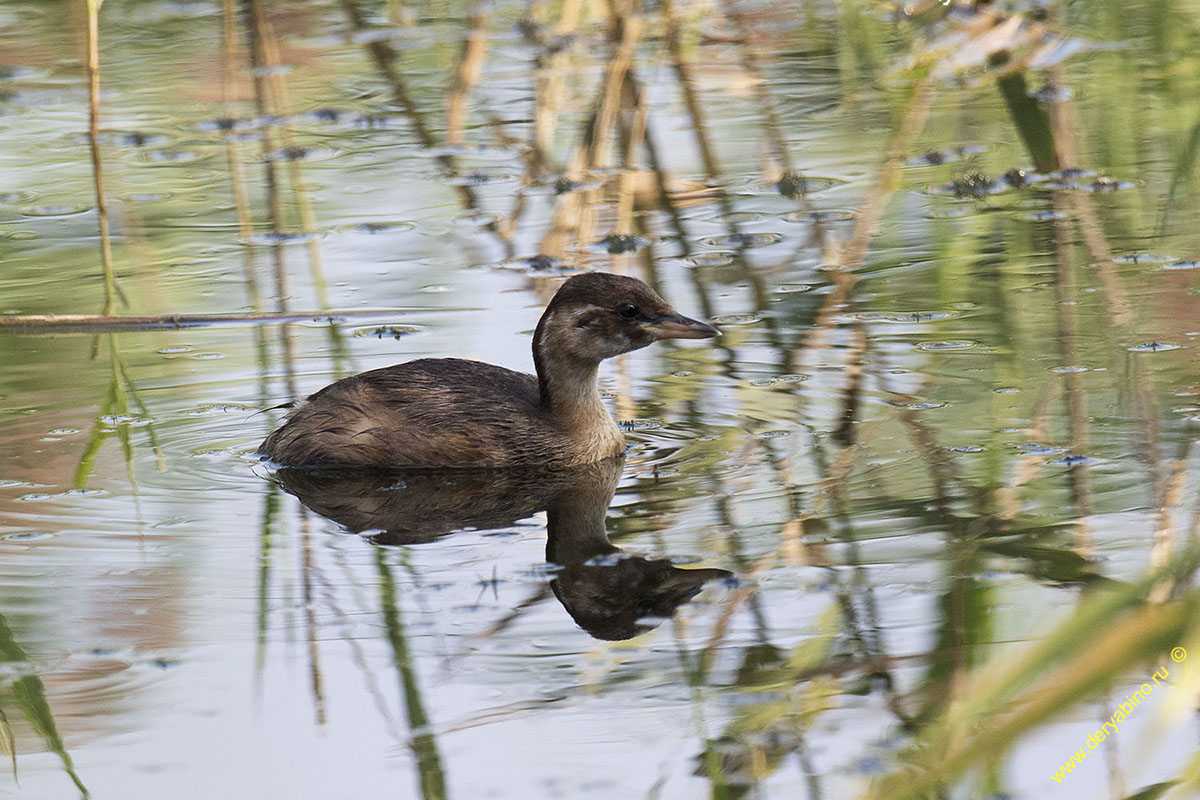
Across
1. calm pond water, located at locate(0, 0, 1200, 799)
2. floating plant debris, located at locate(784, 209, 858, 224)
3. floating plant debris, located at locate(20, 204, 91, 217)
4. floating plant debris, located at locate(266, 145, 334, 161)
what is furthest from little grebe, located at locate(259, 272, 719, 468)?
floating plant debris, located at locate(266, 145, 334, 161)

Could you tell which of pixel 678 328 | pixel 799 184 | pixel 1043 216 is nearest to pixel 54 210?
pixel 799 184

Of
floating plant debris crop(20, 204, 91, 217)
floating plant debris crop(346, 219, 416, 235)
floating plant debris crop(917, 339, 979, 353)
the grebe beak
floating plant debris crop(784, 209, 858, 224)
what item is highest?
the grebe beak

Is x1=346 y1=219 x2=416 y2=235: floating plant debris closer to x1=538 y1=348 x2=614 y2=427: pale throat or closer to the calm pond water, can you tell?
the calm pond water

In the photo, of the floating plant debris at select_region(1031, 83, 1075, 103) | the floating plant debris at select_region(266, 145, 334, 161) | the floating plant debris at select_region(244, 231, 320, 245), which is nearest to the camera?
the floating plant debris at select_region(244, 231, 320, 245)

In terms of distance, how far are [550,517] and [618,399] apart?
1297 mm

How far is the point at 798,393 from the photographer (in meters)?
5.87

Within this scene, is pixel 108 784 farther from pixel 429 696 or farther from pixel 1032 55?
pixel 1032 55

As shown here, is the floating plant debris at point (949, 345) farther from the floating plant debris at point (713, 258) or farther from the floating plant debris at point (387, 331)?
the floating plant debris at point (387, 331)

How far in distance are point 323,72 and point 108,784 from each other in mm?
8707

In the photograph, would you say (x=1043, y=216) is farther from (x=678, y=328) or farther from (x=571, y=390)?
(x=571, y=390)

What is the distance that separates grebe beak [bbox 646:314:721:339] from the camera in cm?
578

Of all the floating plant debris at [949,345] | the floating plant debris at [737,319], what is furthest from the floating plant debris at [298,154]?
the floating plant debris at [949,345]

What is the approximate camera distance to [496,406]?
19.2 ft

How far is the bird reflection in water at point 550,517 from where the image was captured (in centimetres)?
422
